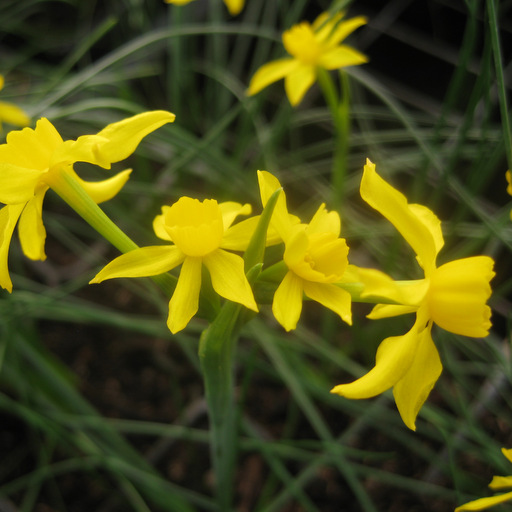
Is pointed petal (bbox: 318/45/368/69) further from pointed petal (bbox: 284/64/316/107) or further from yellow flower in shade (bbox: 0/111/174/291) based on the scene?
yellow flower in shade (bbox: 0/111/174/291)

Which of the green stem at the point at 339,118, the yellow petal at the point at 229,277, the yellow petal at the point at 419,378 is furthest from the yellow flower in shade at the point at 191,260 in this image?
the green stem at the point at 339,118

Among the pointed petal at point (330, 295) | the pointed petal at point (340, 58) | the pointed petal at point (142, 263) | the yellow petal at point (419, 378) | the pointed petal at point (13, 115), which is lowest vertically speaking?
the pointed petal at point (13, 115)

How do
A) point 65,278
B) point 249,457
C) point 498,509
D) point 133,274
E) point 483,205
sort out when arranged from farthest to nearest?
point 65,278 < point 483,205 < point 249,457 < point 498,509 < point 133,274

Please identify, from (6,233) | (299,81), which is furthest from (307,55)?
(6,233)

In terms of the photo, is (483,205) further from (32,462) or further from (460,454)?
(32,462)

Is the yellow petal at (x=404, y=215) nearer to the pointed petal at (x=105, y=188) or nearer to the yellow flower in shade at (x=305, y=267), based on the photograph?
the yellow flower in shade at (x=305, y=267)

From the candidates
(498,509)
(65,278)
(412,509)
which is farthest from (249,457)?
(65,278)
